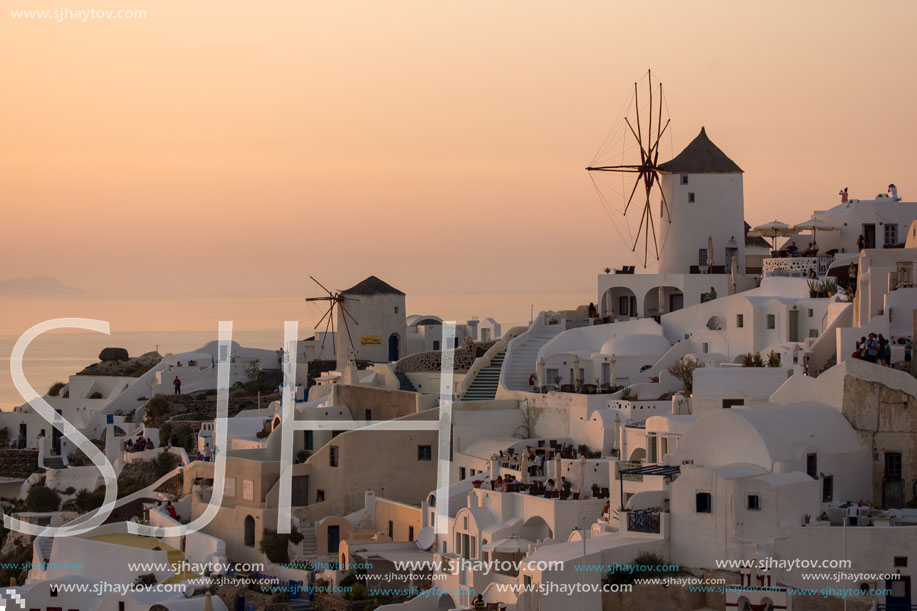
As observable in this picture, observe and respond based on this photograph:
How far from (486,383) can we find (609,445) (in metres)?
7.14

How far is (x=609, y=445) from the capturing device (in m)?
35.8

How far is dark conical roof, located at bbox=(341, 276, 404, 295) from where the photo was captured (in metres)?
50.3

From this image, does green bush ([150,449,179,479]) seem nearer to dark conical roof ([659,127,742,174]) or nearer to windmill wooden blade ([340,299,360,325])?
windmill wooden blade ([340,299,360,325])

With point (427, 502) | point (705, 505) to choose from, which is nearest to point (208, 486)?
point (427, 502)

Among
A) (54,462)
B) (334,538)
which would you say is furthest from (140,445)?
(334,538)

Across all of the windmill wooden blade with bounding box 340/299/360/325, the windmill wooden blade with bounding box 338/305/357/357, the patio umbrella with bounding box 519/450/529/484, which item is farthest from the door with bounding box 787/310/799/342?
the windmill wooden blade with bounding box 340/299/360/325

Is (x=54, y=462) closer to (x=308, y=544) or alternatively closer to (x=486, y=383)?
(x=486, y=383)

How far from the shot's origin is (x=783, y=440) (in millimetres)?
29672

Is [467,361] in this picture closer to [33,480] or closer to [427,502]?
[427,502]

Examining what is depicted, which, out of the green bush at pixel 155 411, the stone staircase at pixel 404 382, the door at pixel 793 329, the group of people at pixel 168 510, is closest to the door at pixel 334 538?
the group of people at pixel 168 510

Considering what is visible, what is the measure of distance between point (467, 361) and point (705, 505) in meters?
16.7

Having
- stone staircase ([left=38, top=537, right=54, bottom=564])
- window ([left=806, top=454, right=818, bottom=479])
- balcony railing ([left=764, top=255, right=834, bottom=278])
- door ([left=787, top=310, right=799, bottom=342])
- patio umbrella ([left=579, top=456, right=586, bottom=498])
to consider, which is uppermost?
balcony railing ([left=764, top=255, right=834, bottom=278])

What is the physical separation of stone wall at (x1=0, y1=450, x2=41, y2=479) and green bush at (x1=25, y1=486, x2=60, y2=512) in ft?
10.5

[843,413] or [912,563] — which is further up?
[843,413]
